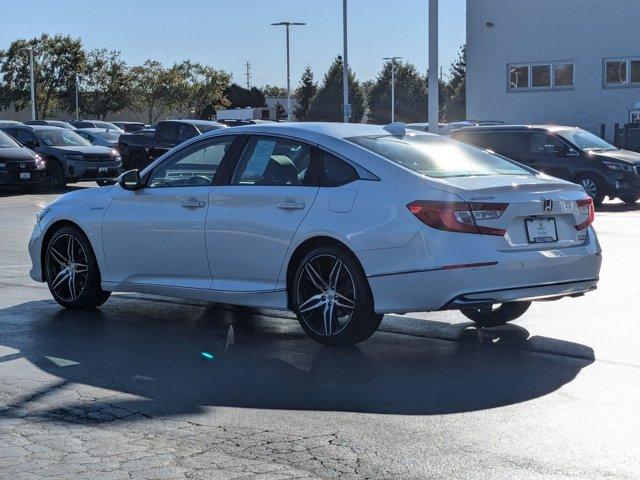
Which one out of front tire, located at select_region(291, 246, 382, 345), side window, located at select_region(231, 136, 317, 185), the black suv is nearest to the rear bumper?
front tire, located at select_region(291, 246, 382, 345)

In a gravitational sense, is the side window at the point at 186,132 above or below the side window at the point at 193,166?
above

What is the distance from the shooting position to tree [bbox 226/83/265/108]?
117562mm

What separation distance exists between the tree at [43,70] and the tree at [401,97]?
27044 millimetres

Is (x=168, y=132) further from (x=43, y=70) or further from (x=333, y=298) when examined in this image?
(x=43, y=70)

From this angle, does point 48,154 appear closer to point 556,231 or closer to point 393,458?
point 556,231

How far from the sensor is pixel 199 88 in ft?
313

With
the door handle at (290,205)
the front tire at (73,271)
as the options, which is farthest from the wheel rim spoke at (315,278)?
the front tire at (73,271)

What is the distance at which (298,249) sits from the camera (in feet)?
25.8

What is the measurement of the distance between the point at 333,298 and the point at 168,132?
24.1 m

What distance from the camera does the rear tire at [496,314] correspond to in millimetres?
8547

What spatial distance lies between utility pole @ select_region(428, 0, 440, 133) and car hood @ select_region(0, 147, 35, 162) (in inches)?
386

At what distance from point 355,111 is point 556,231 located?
91781 millimetres

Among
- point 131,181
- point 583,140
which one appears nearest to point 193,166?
point 131,181

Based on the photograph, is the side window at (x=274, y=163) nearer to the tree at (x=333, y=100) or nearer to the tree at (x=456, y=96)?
the tree at (x=456, y=96)
